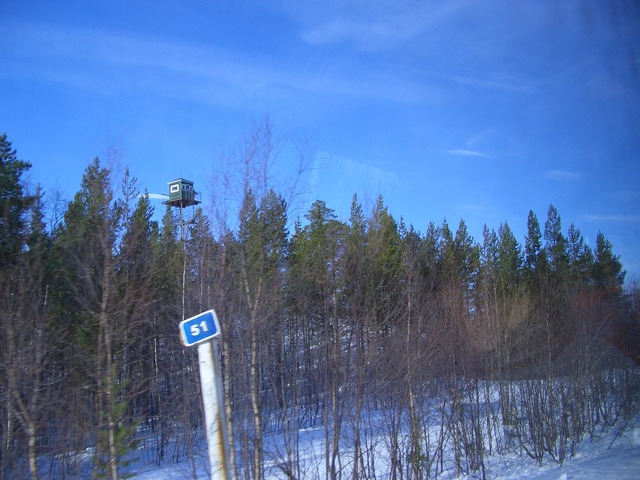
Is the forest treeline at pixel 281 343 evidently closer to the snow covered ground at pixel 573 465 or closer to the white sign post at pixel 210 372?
the snow covered ground at pixel 573 465

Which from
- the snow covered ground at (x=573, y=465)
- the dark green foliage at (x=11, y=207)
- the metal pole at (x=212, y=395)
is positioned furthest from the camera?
the dark green foliage at (x=11, y=207)

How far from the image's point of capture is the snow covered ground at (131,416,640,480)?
834cm

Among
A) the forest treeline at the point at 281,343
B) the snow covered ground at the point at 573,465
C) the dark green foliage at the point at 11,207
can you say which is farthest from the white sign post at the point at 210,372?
the dark green foliage at the point at 11,207

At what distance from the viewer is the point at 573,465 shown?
430 inches

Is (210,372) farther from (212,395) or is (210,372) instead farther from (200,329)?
(200,329)

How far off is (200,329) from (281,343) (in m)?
8.85

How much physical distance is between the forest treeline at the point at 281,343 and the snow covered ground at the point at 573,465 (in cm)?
40

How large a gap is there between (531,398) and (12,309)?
47.8 ft

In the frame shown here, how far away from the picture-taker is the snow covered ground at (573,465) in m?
8.34

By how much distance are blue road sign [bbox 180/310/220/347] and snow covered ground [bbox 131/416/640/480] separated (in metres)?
4.78

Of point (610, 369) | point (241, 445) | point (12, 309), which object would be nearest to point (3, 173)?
point (12, 309)

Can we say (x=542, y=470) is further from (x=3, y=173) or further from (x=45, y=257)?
(x=3, y=173)

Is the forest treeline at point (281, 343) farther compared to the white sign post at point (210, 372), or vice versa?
the forest treeline at point (281, 343)

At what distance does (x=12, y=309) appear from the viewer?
9.87 metres
